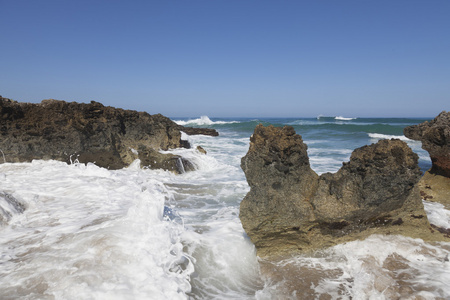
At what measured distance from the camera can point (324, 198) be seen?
10.1 ft

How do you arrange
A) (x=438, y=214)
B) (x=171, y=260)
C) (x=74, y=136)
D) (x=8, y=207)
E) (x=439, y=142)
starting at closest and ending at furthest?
(x=171, y=260), (x=438, y=214), (x=8, y=207), (x=439, y=142), (x=74, y=136)

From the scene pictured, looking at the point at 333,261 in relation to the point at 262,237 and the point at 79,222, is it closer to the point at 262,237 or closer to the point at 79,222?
the point at 262,237

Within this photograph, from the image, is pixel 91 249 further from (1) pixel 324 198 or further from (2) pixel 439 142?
(2) pixel 439 142

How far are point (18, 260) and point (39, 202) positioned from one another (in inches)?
74.3

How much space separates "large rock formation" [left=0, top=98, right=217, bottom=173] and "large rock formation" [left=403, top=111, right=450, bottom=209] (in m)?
5.89

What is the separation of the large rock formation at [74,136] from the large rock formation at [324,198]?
505 cm

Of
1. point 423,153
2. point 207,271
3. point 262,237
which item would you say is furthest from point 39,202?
point 423,153

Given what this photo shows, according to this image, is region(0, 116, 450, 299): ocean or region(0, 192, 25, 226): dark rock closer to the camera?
region(0, 116, 450, 299): ocean

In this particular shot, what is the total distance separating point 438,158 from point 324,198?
3568 mm

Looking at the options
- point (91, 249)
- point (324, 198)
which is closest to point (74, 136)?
point (91, 249)

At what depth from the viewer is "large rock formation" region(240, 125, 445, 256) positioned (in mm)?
3000

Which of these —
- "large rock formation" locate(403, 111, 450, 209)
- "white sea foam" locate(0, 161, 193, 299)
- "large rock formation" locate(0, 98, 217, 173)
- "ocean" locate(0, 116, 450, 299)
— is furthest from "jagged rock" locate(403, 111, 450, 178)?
"large rock formation" locate(0, 98, 217, 173)

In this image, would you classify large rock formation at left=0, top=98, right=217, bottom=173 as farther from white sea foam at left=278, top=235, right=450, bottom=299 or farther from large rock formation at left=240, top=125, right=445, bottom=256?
white sea foam at left=278, top=235, right=450, bottom=299

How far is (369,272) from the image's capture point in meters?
2.67
